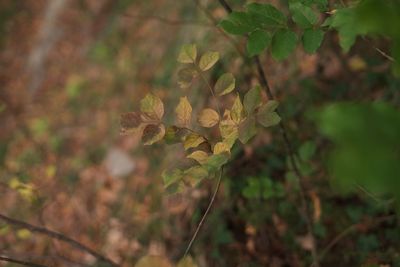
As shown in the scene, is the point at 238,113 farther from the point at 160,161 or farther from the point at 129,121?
the point at 160,161

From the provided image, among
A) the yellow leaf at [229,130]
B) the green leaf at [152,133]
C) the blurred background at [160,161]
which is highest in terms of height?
the yellow leaf at [229,130]

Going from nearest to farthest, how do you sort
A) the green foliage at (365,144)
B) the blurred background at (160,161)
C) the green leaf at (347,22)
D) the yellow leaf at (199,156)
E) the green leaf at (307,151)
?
1. the green foliage at (365,144)
2. the green leaf at (347,22)
3. the yellow leaf at (199,156)
4. the green leaf at (307,151)
5. the blurred background at (160,161)

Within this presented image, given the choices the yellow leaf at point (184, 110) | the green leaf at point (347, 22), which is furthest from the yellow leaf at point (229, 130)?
the green leaf at point (347, 22)

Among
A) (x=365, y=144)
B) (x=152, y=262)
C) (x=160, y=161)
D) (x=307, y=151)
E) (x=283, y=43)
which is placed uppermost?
(x=365, y=144)

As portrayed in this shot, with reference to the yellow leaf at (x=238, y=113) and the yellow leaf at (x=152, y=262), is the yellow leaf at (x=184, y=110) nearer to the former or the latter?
the yellow leaf at (x=238, y=113)

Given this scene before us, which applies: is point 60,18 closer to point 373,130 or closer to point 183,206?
point 183,206

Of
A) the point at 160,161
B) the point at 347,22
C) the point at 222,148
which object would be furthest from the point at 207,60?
the point at 160,161

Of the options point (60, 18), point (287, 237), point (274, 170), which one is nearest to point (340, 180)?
point (287, 237)

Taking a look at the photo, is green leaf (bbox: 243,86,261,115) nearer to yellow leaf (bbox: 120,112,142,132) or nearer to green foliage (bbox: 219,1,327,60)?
green foliage (bbox: 219,1,327,60)
